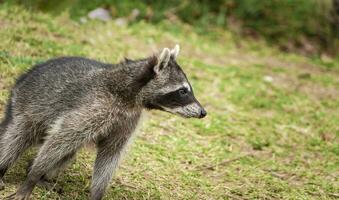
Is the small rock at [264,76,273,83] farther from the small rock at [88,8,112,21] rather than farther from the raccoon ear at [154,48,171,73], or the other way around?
the raccoon ear at [154,48,171,73]

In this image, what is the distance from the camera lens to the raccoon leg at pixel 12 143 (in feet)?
15.9

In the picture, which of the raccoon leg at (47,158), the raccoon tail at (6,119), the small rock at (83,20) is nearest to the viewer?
the raccoon leg at (47,158)

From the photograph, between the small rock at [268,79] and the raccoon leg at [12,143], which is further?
the small rock at [268,79]

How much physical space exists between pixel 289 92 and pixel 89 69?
181 inches

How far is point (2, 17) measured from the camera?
8234 mm

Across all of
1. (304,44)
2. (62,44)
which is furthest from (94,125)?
(304,44)

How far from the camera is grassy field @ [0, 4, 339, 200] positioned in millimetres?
5570

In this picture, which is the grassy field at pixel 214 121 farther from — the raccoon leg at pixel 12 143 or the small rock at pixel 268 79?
the raccoon leg at pixel 12 143

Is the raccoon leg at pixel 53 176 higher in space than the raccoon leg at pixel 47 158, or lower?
lower

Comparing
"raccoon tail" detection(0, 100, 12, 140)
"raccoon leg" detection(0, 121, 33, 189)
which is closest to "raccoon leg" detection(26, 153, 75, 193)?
"raccoon leg" detection(0, 121, 33, 189)

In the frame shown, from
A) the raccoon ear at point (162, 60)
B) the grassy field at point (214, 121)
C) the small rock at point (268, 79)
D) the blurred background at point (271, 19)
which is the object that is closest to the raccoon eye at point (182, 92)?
the raccoon ear at point (162, 60)

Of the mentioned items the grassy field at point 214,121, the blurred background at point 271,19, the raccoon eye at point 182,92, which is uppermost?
the raccoon eye at point 182,92

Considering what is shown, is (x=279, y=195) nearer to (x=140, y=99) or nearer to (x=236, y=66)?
(x=140, y=99)

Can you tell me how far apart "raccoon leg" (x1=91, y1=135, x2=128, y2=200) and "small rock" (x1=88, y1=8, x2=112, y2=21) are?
5506mm
